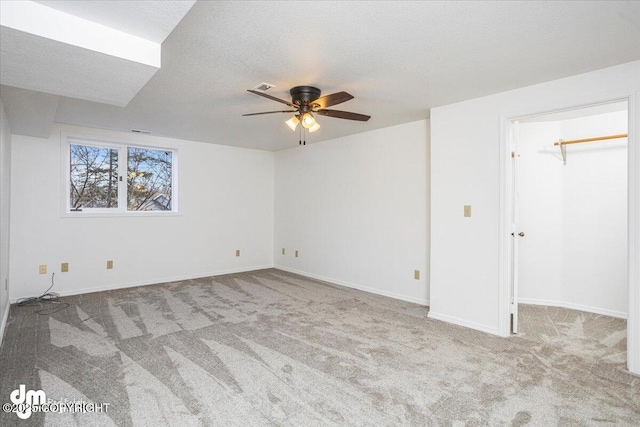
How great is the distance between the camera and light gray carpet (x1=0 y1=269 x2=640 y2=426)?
1.82 m

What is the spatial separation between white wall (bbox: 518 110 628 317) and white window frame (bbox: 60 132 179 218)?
499 cm

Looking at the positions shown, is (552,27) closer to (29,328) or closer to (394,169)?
(394,169)

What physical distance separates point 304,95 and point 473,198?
1897mm

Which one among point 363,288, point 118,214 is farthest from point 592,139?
point 118,214

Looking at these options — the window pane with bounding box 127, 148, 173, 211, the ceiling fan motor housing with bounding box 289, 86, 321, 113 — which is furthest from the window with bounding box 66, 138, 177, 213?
the ceiling fan motor housing with bounding box 289, 86, 321, 113

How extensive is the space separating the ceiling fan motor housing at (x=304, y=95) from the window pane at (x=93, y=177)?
3.31 metres

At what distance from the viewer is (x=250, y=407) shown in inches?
73.7

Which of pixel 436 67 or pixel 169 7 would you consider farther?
pixel 436 67

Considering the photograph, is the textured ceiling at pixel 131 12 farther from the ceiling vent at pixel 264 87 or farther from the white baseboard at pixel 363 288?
the white baseboard at pixel 363 288

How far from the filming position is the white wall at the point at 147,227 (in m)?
3.94

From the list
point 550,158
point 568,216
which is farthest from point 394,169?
point 568,216

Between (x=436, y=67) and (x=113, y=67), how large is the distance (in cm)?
213

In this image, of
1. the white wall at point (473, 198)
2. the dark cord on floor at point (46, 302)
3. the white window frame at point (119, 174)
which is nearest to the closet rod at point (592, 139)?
the white wall at point (473, 198)

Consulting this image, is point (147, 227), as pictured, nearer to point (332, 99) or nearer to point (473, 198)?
point (332, 99)
